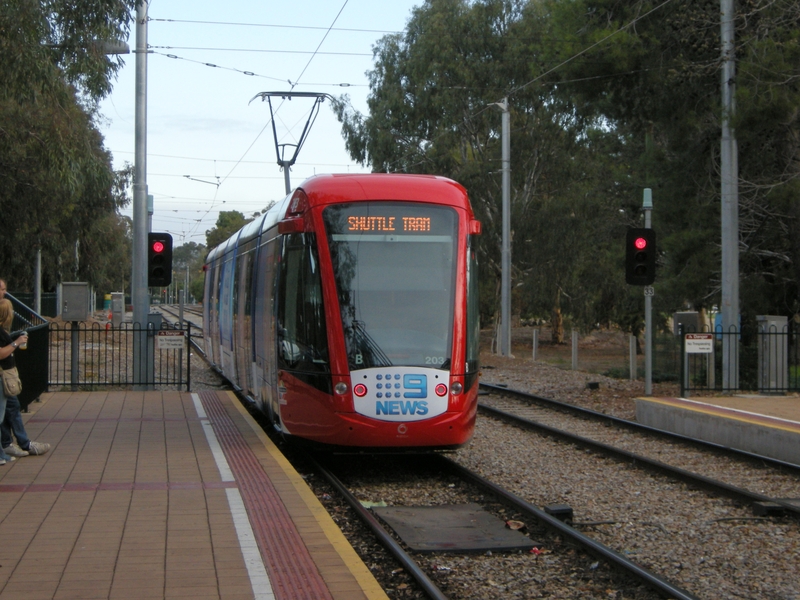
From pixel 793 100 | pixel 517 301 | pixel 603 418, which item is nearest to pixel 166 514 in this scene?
pixel 603 418

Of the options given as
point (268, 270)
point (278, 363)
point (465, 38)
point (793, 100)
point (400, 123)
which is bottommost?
point (278, 363)

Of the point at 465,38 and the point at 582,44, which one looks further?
the point at 465,38

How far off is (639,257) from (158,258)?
8964 millimetres

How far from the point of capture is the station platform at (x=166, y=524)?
5715 mm

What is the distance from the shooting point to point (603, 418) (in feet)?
50.3

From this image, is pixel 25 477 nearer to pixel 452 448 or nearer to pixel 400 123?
pixel 452 448

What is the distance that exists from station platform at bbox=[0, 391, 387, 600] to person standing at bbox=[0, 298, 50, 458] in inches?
6.7

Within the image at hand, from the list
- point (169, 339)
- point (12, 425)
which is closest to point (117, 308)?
point (169, 339)

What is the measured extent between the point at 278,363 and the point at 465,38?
32476 mm

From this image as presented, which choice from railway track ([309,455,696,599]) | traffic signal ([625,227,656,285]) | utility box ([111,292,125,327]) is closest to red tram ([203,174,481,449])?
railway track ([309,455,696,599])

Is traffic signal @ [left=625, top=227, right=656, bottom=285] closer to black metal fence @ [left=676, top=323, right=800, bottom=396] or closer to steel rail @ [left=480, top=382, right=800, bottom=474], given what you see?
black metal fence @ [left=676, top=323, right=800, bottom=396]

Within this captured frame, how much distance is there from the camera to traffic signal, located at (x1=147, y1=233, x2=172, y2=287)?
18359 mm

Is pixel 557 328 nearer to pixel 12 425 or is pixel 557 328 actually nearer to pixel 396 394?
pixel 396 394

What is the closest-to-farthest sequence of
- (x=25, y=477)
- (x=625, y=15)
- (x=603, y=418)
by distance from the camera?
1. (x=25, y=477)
2. (x=603, y=418)
3. (x=625, y=15)
